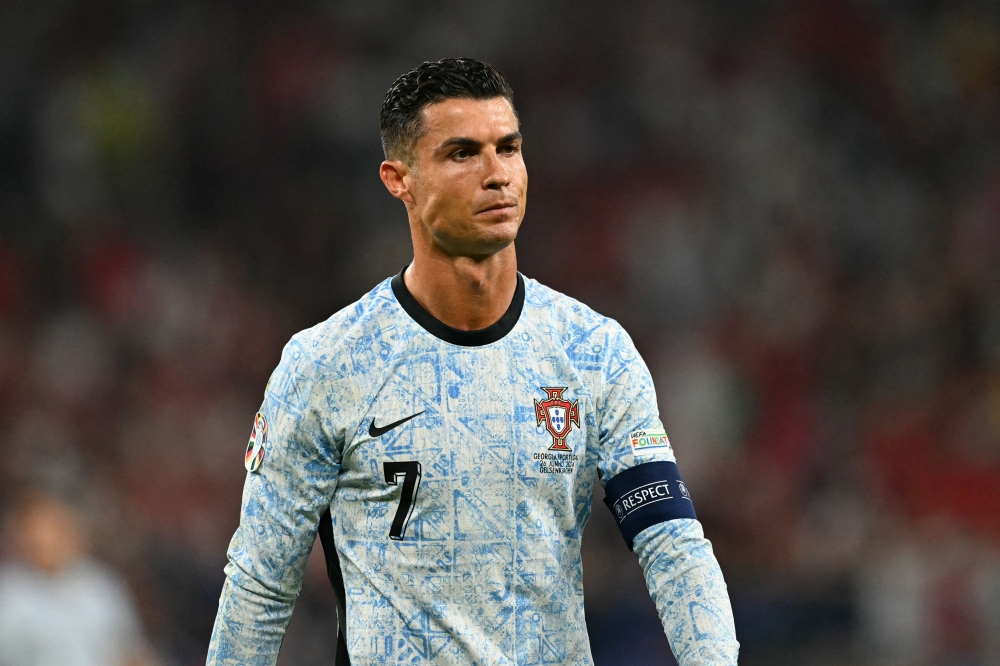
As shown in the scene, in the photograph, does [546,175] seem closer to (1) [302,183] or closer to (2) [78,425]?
(1) [302,183]

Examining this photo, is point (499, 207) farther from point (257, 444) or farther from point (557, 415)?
point (257, 444)

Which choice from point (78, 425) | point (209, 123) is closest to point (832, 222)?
point (209, 123)

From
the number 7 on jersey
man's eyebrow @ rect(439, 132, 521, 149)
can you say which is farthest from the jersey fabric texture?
man's eyebrow @ rect(439, 132, 521, 149)

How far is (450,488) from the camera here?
2.61m

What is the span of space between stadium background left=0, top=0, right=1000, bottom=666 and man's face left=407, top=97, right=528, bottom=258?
13.6 feet

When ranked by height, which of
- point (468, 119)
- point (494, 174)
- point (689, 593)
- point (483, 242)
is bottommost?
point (689, 593)

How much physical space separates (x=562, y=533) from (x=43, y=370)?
5.73m

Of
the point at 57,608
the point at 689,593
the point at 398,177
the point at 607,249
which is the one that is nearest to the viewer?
the point at 689,593

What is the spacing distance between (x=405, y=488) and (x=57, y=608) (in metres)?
3.75

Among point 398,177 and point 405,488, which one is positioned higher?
point 398,177

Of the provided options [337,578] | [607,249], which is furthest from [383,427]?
[607,249]

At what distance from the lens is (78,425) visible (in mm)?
7340

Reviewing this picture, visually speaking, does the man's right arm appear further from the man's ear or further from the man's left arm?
the man's left arm

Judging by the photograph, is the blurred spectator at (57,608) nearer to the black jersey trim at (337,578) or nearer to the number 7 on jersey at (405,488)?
the black jersey trim at (337,578)
